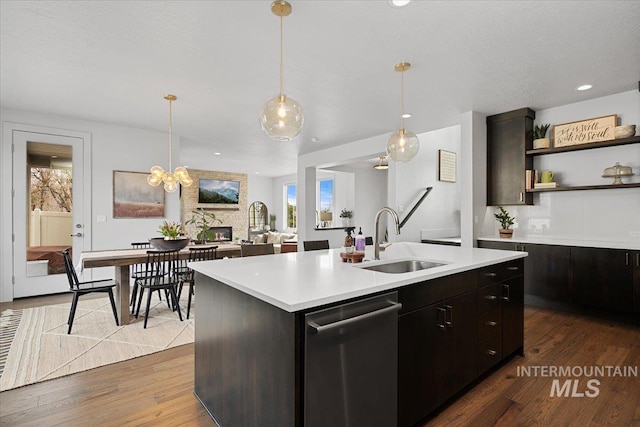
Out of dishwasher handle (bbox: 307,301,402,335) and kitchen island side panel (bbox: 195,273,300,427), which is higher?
dishwasher handle (bbox: 307,301,402,335)

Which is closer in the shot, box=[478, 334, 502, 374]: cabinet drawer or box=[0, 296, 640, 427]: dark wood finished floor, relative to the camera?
box=[0, 296, 640, 427]: dark wood finished floor

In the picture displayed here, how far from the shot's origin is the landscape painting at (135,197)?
16.9 feet

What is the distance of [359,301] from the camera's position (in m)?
1.44

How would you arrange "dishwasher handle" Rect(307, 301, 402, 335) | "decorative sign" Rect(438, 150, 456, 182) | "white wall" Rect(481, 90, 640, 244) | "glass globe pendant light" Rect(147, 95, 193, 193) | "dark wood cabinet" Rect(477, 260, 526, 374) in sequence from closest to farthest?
1. "dishwasher handle" Rect(307, 301, 402, 335)
2. "dark wood cabinet" Rect(477, 260, 526, 374)
3. "white wall" Rect(481, 90, 640, 244)
4. "glass globe pendant light" Rect(147, 95, 193, 193)
5. "decorative sign" Rect(438, 150, 456, 182)

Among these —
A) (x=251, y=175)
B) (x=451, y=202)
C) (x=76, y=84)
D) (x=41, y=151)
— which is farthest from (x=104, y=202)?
(x=251, y=175)

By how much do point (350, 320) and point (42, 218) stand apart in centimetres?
525

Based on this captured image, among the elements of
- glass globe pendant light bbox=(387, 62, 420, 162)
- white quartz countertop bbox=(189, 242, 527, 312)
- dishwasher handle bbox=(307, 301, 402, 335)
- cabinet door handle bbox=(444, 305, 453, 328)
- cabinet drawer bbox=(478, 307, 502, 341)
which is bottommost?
cabinet drawer bbox=(478, 307, 502, 341)

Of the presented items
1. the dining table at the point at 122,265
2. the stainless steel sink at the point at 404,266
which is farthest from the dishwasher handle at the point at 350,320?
the dining table at the point at 122,265

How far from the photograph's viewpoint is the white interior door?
4.49 metres

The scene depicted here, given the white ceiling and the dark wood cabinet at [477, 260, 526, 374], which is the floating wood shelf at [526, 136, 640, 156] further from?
the dark wood cabinet at [477, 260, 526, 374]

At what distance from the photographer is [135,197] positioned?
5.29 metres

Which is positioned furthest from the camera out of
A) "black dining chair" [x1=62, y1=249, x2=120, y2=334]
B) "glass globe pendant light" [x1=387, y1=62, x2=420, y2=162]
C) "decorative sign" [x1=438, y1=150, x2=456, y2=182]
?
"decorative sign" [x1=438, y1=150, x2=456, y2=182]

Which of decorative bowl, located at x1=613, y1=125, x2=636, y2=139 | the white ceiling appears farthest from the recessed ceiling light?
decorative bowl, located at x1=613, y1=125, x2=636, y2=139

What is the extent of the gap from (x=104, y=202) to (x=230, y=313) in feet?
14.7
